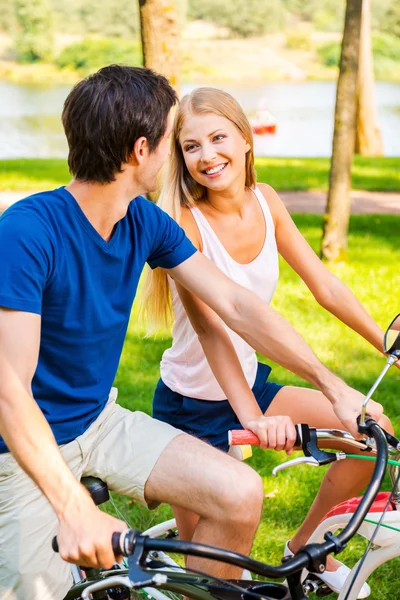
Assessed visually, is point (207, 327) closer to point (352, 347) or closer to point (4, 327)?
point (4, 327)

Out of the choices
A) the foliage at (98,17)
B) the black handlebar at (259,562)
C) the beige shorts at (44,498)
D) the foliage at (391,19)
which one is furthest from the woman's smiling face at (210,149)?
the foliage at (98,17)

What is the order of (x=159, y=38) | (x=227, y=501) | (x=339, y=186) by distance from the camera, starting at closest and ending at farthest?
(x=227, y=501) → (x=159, y=38) → (x=339, y=186)

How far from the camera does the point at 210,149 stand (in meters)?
3.01

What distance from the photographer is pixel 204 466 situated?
7.51 feet

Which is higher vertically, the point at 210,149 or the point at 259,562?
the point at 210,149

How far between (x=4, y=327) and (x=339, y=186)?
239 inches

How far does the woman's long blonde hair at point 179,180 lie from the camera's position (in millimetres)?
3041

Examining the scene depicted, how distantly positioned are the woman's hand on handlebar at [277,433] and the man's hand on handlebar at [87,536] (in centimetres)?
60

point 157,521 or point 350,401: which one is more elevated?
point 350,401

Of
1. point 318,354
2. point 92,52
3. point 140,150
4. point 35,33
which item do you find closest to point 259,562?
point 140,150

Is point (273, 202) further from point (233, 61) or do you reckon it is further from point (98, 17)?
point (233, 61)

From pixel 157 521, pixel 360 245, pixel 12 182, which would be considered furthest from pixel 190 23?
pixel 157 521

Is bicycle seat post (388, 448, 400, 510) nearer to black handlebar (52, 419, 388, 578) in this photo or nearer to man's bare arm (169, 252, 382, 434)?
man's bare arm (169, 252, 382, 434)

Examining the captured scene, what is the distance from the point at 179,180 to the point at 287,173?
36.5ft
